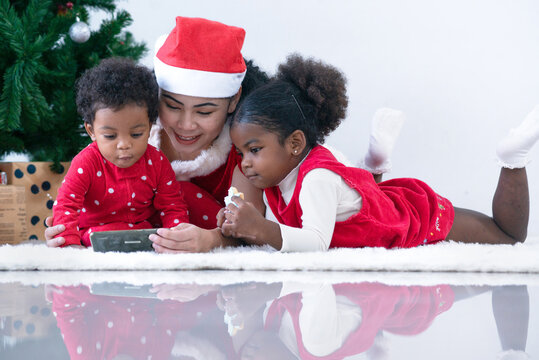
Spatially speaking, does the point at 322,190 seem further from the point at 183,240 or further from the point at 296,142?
the point at 183,240

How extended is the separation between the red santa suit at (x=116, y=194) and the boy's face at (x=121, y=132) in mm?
46

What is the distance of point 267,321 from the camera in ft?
2.14

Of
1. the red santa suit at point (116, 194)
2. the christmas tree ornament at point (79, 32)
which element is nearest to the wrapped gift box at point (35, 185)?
the christmas tree ornament at point (79, 32)

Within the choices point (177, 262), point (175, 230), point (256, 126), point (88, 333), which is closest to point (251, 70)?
point (256, 126)

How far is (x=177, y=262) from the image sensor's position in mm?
1018

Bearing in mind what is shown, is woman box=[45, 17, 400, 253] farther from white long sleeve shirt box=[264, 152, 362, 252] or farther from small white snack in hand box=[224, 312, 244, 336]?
small white snack in hand box=[224, 312, 244, 336]

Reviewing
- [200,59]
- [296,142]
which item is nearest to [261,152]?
[296,142]

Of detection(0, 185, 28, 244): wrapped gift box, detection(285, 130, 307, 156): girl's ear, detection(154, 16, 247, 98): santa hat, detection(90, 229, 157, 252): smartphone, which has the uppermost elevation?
detection(154, 16, 247, 98): santa hat

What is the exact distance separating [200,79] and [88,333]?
2.79 feet

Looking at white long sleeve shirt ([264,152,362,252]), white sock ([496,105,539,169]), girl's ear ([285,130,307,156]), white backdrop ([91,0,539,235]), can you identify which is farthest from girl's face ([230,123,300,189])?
white backdrop ([91,0,539,235])

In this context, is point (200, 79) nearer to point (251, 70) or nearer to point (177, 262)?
point (251, 70)

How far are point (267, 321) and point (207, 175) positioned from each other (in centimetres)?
90

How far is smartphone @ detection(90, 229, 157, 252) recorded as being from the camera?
1.13 m

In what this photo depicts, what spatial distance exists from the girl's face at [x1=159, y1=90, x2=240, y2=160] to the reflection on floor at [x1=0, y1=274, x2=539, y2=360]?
22.4 inches
